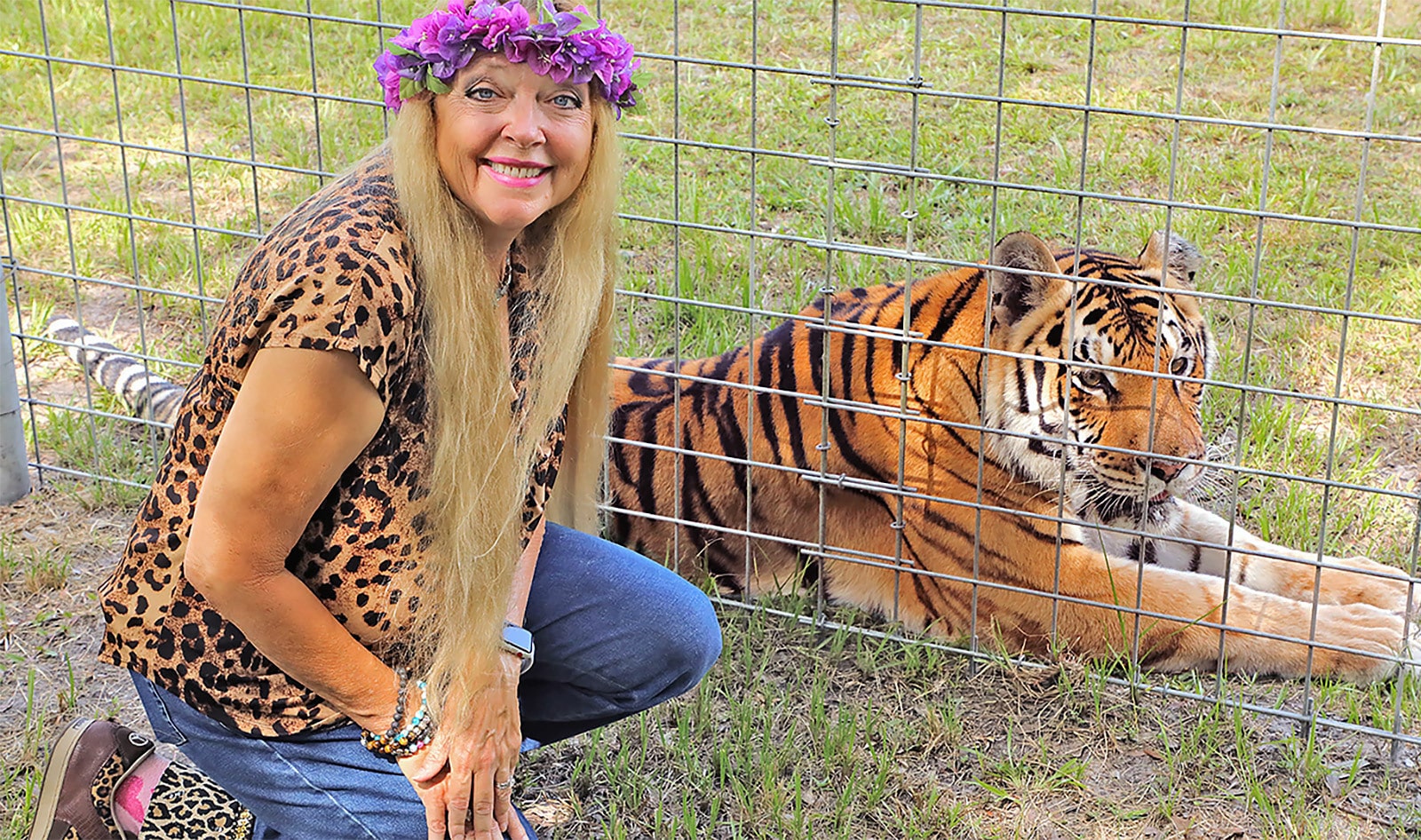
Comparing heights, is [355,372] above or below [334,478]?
above

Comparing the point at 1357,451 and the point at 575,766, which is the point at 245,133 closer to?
the point at 575,766

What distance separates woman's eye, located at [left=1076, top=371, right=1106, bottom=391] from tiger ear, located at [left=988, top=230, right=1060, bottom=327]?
0.18m

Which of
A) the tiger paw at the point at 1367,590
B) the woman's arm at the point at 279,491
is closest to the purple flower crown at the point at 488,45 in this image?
the woman's arm at the point at 279,491

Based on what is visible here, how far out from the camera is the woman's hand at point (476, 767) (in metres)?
2.13

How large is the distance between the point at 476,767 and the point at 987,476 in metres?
1.46

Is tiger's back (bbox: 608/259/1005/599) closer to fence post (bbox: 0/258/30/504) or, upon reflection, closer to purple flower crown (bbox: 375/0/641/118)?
purple flower crown (bbox: 375/0/641/118)

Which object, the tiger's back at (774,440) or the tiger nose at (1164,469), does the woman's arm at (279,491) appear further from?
the tiger nose at (1164,469)

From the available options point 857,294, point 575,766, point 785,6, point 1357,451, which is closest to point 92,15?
point 785,6

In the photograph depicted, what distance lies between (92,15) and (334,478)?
522cm

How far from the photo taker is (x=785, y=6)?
633 cm

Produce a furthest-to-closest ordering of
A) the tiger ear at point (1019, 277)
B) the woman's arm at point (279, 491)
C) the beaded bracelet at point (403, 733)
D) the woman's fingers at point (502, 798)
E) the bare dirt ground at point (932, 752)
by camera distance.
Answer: the tiger ear at point (1019, 277) → the bare dirt ground at point (932, 752) → the woman's fingers at point (502, 798) → the beaded bracelet at point (403, 733) → the woman's arm at point (279, 491)

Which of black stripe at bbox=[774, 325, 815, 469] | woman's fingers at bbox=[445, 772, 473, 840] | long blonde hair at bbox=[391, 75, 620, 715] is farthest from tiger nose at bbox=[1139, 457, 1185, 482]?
woman's fingers at bbox=[445, 772, 473, 840]

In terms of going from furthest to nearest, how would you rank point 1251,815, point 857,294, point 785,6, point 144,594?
point 785,6 < point 857,294 < point 1251,815 < point 144,594

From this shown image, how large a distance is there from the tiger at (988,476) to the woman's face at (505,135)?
0.93 metres
